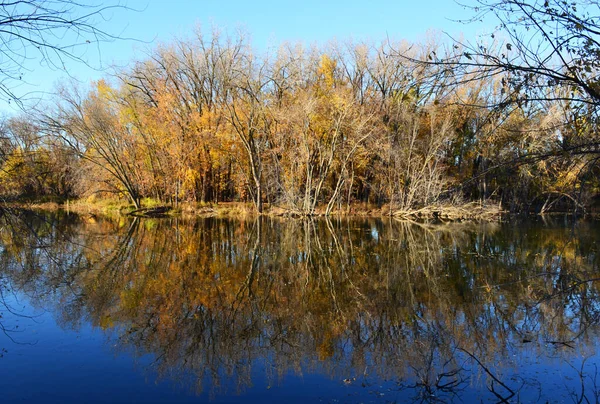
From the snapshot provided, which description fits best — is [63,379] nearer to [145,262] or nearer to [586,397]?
[586,397]

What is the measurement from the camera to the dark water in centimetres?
566

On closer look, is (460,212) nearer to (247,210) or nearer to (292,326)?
(247,210)

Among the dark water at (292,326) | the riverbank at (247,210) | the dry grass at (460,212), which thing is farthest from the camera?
the riverbank at (247,210)

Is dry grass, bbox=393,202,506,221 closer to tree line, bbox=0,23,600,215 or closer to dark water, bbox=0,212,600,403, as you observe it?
tree line, bbox=0,23,600,215

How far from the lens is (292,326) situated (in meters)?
7.88

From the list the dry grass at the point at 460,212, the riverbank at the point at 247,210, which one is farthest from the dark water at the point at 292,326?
the riverbank at the point at 247,210

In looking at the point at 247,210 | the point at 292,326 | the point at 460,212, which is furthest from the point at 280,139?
the point at 292,326

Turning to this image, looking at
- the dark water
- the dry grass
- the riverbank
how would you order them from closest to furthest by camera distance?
the dark water → the dry grass → the riverbank

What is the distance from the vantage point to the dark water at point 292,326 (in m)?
5.66

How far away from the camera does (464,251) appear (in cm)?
1595

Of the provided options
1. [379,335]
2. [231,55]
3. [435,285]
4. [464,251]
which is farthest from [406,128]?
[379,335]

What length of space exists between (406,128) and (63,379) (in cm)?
2807

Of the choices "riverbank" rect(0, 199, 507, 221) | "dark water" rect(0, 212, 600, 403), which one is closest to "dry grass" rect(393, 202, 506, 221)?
"riverbank" rect(0, 199, 507, 221)

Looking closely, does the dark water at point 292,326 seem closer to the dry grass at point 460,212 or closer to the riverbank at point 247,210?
the dry grass at point 460,212
